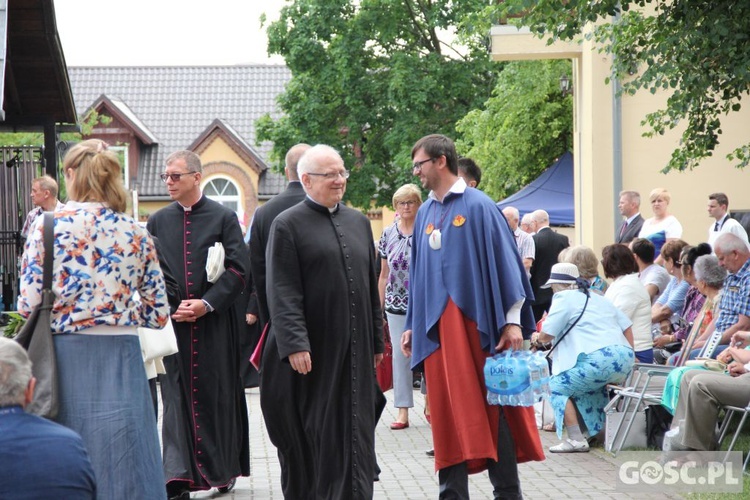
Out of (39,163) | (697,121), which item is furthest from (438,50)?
(697,121)

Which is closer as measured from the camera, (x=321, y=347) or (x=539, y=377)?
A: (x=321, y=347)

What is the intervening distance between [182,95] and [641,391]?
166ft

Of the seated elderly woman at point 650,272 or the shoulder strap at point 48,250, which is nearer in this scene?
Answer: the shoulder strap at point 48,250

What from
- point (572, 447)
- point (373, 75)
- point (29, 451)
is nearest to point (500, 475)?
point (572, 447)

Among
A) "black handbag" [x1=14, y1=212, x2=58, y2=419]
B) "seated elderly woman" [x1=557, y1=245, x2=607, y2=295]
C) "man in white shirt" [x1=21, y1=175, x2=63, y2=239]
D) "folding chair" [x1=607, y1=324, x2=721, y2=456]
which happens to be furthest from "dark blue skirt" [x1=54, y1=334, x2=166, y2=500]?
"man in white shirt" [x1=21, y1=175, x2=63, y2=239]

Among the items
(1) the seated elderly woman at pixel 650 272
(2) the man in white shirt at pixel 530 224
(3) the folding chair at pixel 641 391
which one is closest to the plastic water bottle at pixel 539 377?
→ (3) the folding chair at pixel 641 391

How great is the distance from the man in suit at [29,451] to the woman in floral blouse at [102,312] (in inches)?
45.3

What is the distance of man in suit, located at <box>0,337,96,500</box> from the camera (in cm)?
409

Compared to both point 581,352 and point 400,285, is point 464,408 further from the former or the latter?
point 400,285

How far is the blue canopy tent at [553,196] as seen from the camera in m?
23.9

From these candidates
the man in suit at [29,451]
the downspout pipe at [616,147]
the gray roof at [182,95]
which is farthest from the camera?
the gray roof at [182,95]

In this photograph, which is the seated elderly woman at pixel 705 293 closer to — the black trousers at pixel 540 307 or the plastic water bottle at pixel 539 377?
the plastic water bottle at pixel 539 377

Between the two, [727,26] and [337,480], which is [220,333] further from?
[727,26]

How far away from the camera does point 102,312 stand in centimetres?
546
